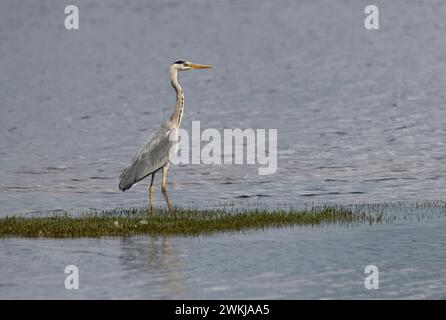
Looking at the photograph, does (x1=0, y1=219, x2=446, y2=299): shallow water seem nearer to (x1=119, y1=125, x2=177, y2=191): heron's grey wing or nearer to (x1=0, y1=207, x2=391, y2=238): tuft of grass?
(x1=0, y1=207, x2=391, y2=238): tuft of grass

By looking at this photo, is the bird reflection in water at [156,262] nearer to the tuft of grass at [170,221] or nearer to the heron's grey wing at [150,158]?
the tuft of grass at [170,221]

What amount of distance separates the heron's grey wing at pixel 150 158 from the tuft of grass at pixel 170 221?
78 centimetres

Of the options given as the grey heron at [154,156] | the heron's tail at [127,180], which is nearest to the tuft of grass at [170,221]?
the heron's tail at [127,180]

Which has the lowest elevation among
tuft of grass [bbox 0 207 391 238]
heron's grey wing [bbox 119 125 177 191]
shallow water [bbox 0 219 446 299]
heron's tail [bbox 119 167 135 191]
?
shallow water [bbox 0 219 446 299]

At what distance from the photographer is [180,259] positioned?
53.8 ft

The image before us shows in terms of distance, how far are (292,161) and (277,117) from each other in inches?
308

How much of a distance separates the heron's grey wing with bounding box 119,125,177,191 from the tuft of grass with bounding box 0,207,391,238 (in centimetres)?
78

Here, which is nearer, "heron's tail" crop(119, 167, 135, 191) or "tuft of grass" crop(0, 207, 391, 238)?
"tuft of grass" crop(0, 207, 391, 238)

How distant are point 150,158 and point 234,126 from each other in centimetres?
1369

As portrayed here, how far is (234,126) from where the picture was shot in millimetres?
34969

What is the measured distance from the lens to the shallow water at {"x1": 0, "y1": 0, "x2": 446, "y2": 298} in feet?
51.3

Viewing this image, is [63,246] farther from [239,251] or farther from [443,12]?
[443,12]

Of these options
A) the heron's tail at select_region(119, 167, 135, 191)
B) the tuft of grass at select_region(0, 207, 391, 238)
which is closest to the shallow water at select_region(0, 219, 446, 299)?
the tuft of grass at select_region(0, 207, 391, 238)
